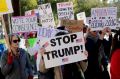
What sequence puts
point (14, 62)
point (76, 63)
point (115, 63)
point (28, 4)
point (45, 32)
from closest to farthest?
point (115, 63) → point (76, 63) → point (45, 32) → point (14, 62) → point (28, 4)

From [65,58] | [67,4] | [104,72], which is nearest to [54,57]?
[65,58]

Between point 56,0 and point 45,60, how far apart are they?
54.7 m

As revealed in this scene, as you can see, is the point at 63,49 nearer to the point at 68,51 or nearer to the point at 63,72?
the point at 68,51

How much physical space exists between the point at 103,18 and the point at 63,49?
307cm

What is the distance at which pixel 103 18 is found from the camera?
10.1 metres

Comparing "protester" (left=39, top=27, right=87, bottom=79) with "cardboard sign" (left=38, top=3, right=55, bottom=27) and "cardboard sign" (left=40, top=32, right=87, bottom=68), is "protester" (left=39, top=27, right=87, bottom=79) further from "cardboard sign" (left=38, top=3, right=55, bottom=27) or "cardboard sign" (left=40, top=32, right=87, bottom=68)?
"cardboard sign" (left=38, top=3, right=55, bottom=27)

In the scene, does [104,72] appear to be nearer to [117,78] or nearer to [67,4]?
[117,78]

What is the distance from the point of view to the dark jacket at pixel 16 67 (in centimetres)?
777

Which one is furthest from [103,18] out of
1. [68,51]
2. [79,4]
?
[79,4]

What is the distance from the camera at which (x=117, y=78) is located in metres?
6.38

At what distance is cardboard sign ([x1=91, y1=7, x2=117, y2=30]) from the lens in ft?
31.9

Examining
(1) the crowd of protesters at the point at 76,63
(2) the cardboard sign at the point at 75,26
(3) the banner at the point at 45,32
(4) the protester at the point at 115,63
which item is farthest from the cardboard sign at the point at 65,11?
(4) the protester at the point at 115,63

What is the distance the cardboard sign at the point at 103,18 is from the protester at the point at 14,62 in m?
2.27

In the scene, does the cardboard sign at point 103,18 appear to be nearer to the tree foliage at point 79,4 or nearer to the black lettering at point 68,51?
the black lettering at point 68,51
